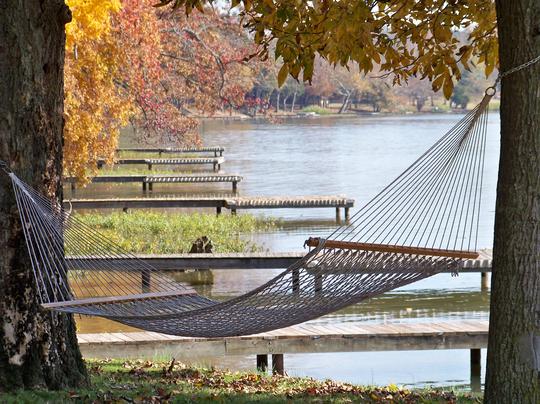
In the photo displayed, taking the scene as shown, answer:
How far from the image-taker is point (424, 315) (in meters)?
10.2

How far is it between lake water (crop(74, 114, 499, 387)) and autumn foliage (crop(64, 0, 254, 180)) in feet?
7.22

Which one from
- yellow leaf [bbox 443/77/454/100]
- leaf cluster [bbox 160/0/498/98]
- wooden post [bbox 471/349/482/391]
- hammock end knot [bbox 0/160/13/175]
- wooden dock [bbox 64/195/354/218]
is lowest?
wooden post [bbox 471/349/482/391]

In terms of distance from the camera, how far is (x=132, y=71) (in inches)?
574

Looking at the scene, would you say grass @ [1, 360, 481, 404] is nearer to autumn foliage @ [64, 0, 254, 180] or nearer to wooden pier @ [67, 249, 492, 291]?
wooden pier @ [67, 249, 492, 291]

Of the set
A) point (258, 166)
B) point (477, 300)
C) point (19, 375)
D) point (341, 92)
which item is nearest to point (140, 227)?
point (477, 300)

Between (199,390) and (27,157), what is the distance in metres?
1.43

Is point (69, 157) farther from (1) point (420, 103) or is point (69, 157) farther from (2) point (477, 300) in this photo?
(1) point (420, 103)

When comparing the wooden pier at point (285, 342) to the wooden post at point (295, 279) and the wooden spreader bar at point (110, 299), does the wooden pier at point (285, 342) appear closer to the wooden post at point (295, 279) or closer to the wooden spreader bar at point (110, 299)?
the wooden spreader bar at point (110, 299)

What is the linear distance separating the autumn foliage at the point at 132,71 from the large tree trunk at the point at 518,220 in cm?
559

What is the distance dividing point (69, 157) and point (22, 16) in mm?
7671

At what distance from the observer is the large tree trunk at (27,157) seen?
4.71 meters

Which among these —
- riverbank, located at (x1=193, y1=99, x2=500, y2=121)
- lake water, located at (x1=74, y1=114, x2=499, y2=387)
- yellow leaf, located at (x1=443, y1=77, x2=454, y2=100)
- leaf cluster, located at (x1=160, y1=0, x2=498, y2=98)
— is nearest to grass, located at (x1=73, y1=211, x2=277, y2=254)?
lake water, located at (x1=74, y1=114, x2=499, y2=387)

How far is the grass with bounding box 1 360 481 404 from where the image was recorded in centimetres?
466

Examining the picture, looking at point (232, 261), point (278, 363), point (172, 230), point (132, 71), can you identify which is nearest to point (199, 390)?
point (278, 363)
